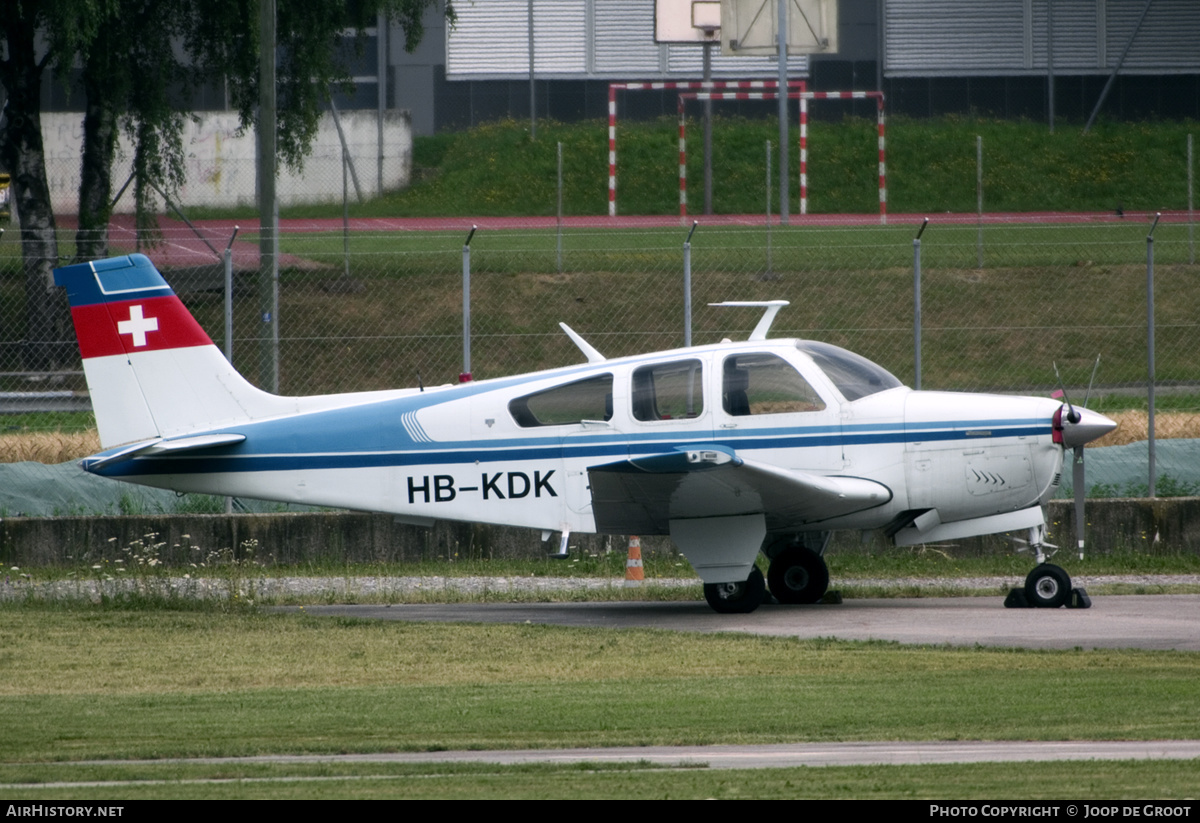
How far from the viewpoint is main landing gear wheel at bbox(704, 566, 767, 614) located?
12445mm

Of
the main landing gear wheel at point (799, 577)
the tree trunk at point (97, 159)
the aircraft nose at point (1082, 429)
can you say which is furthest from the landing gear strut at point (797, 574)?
the tree trunk at point (97, 159)

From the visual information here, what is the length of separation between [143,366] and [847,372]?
579cm

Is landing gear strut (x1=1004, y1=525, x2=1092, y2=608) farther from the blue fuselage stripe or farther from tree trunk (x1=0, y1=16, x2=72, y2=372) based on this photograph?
tree trunk (x1=0, y1=16, x2=72, y2=372)

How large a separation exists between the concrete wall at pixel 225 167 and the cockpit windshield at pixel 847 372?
76.3 ft

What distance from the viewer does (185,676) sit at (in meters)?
9.85

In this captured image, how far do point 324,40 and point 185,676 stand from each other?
1490 cm

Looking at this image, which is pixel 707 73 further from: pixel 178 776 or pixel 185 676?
pixel 178 776

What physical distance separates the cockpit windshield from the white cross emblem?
17.7 feet

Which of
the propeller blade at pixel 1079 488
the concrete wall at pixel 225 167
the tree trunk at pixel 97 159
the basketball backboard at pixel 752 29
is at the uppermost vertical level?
the basketball backboard at pixel 752 29

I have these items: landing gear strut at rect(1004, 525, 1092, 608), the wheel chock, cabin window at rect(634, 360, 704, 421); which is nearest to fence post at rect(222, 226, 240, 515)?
cabin window at rect(634, 360, 704, 421)

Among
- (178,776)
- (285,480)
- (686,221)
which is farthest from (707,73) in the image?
(178,776)

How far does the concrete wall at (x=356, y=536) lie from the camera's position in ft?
49.9

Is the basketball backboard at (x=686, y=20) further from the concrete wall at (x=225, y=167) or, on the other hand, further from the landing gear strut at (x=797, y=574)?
the landing gear strut at (x=797, y=574)

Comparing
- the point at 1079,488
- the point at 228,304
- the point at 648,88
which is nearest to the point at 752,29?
→ the point at 648,88
